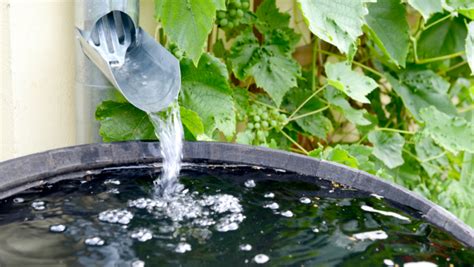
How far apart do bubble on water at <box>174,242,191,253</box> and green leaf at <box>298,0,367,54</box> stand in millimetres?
471

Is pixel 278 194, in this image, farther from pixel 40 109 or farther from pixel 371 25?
pixel 371 25

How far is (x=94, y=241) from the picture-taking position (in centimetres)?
85

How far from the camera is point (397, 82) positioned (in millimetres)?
1866

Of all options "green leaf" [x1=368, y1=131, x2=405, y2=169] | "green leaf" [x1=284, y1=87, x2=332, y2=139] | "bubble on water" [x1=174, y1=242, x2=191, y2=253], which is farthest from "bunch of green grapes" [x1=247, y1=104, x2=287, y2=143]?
"bubble on water" [x1=174, y1=242, x2=191, y2=253]

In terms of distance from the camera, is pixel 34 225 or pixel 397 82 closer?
pixel 34 225

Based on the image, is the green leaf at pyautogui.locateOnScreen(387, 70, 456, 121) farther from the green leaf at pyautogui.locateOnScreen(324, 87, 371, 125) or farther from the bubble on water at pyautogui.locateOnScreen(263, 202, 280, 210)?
the bubble on water at pyautogui.locateOnScreen(263, 202, 280, 210)

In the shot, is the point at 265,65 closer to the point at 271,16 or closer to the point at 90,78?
the point at 271,16

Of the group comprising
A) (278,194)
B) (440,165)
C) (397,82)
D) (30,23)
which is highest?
(30,23)

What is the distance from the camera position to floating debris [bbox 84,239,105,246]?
84 centimetres

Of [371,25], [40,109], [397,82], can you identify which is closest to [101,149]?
[40,109]

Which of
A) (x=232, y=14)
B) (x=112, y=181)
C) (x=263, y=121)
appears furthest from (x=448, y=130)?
(x=112, y=181)

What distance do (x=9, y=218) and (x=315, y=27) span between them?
591 millimetres

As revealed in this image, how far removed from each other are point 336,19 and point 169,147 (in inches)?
14.6

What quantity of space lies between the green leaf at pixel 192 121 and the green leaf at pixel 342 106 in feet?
1.69
